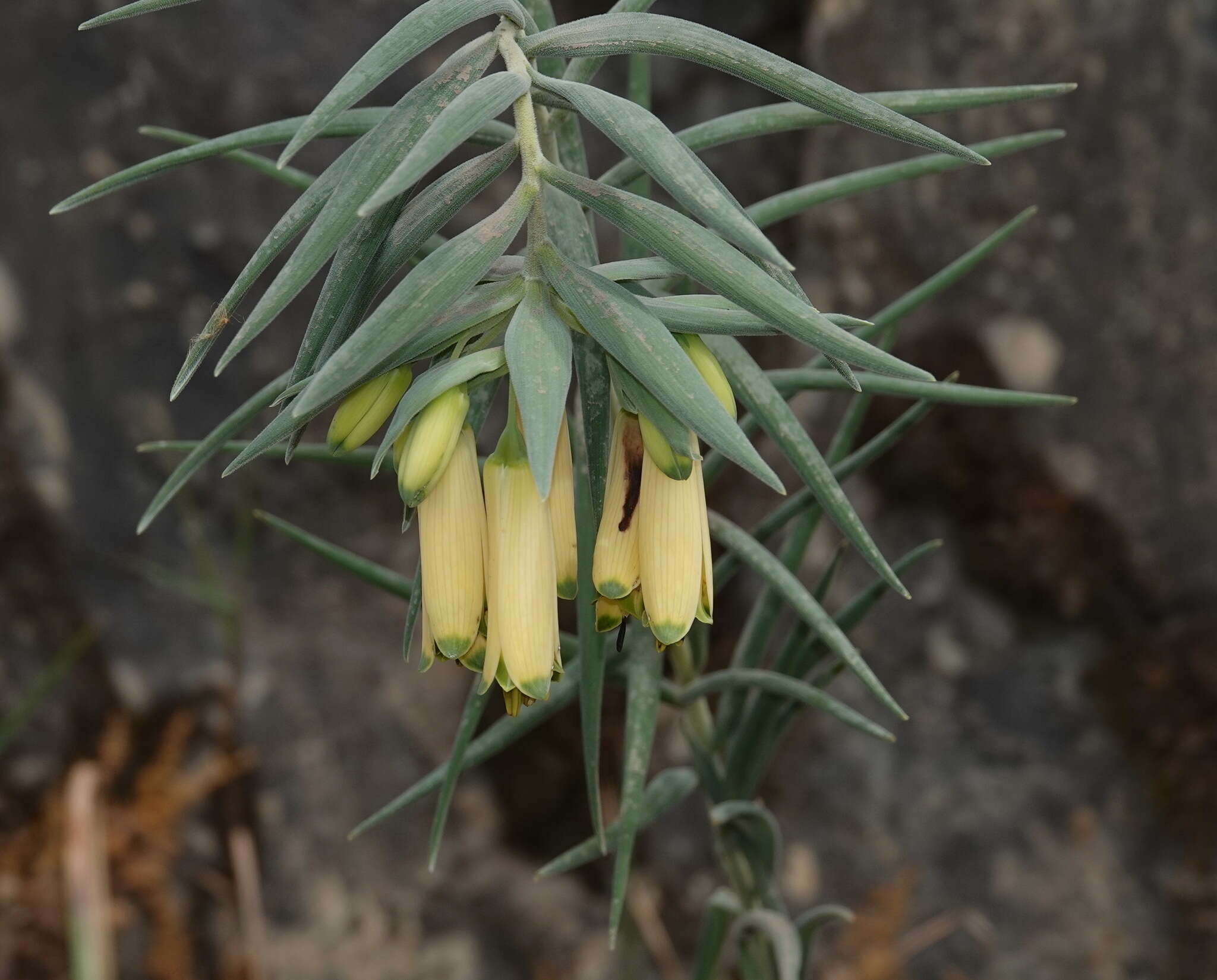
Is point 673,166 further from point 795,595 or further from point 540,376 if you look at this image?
point 795,595

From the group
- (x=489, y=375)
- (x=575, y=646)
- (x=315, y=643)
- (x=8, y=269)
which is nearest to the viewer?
(x=489, y=375)

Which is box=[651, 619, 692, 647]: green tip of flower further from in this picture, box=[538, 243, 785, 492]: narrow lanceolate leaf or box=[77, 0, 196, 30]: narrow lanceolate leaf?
box=[77, 0, 196, 30]: narrow lanceolate leaf

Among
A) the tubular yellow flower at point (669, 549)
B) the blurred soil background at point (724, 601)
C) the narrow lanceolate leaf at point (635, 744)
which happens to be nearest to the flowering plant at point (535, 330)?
the tubular yellow flower at point (669, 549)

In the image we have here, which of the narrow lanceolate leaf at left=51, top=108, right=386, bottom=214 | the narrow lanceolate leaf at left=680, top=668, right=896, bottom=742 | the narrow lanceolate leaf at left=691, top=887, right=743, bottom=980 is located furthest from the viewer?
the narrow lanceolate leaf at left=691, top=887, right=743, bottom=980

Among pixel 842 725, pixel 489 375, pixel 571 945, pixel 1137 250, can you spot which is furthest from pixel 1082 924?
pixel 489 375

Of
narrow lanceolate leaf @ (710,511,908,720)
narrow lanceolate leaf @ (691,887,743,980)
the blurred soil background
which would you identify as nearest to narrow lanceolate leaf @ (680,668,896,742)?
narrow lanceolate leaf @ (710,511,908,720)

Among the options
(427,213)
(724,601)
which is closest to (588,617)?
(427,213)

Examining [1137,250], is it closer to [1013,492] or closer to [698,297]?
[1013,492]
